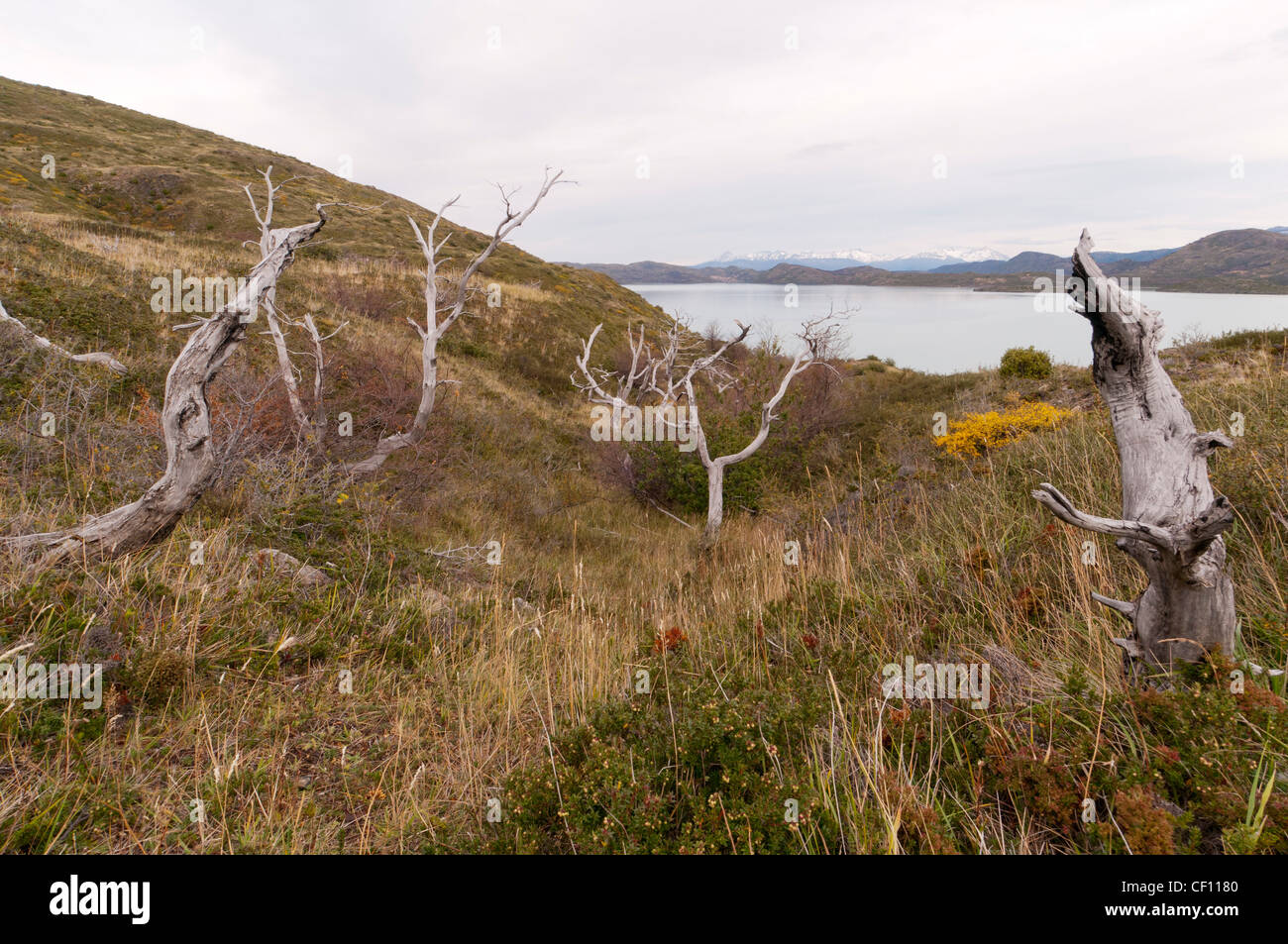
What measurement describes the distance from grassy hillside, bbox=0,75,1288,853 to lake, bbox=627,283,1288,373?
1613 mm

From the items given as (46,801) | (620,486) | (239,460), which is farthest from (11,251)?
(46,801)

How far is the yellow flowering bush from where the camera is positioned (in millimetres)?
8984

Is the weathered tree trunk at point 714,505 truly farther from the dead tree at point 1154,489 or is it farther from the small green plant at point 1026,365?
the small green plant at point 1026,365

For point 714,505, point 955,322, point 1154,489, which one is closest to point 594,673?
point 1154,489

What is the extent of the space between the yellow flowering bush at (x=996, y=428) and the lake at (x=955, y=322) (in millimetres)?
1704

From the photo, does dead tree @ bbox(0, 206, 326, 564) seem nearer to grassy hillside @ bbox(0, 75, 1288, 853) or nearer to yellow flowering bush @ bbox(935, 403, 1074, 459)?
grassy hillside @ bbox(0, 75, 1288, 853)

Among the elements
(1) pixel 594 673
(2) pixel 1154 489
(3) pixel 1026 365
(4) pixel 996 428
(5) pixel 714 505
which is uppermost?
(3) pixel 1026 365

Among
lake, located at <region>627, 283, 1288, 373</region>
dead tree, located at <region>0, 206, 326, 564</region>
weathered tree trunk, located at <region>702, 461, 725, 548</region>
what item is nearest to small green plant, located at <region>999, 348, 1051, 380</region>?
lake, located at <region>627, 283, 1288, 373</region>

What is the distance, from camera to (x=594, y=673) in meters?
3.55

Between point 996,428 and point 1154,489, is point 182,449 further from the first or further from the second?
point 996,428

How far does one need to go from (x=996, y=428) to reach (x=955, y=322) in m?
37.2

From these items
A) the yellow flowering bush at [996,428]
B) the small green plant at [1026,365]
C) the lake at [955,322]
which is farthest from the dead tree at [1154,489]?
the small green plant at [1026,365]
